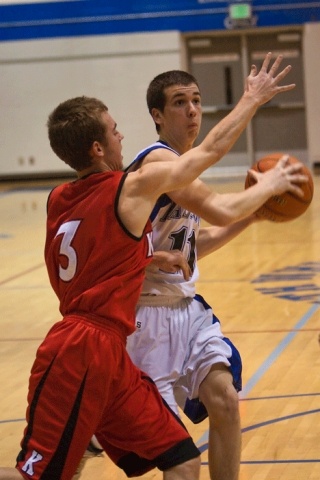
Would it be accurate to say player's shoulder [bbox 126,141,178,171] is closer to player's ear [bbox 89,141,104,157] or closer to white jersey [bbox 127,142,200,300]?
white jersey [bbox 127,142,200,300]

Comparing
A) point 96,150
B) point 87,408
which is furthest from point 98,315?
Result: point 96,150

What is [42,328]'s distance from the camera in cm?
817

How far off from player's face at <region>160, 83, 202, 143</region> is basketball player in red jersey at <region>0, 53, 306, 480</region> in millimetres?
599

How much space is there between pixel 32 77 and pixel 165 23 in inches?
128

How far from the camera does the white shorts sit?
400 centimetres

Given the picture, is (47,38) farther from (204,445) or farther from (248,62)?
(204,445)

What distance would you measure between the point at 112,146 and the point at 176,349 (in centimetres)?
95

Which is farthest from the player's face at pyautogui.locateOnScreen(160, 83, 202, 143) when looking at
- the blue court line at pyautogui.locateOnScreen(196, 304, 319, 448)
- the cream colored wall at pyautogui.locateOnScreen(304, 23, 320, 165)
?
the cream colored wall at pyautogui.locateOnScreen(304, 23, 320, 165)

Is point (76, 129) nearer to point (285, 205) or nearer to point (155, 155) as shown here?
point (155, 155)

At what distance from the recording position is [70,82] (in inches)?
848

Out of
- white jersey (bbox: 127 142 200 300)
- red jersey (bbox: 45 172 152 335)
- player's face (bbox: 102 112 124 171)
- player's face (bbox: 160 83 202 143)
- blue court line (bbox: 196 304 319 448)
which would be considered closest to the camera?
red jersey (bbox: 45 172 152 335)

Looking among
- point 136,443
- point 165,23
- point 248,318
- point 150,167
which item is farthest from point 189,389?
point 165,23

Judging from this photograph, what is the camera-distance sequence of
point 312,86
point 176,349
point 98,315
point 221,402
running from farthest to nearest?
point 312,86 → point 176,349 → point 221,402 → point 98,315

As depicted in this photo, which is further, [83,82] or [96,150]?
[83,82]
